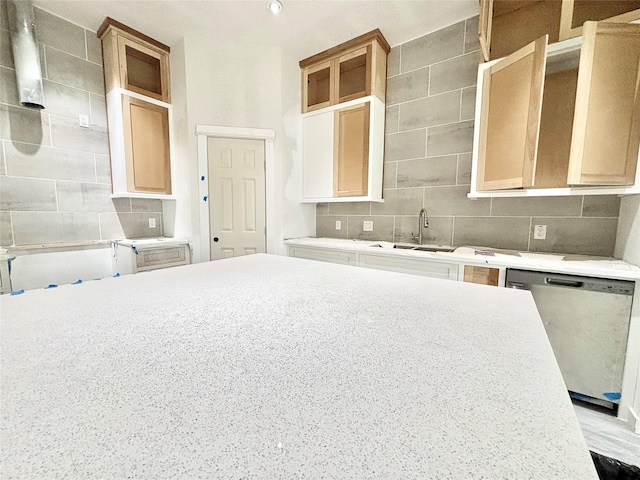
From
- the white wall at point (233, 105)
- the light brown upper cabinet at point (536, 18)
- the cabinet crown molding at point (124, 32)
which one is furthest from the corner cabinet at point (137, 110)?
the light brown upper cabinet at point (536, 18)

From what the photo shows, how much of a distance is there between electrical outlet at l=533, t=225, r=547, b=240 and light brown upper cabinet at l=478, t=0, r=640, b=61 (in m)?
1.28

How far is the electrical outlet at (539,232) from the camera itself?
2.14 m

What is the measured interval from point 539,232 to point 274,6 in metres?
2.81

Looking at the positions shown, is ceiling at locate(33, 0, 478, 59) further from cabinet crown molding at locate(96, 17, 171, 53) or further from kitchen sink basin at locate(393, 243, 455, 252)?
kitchen sink basin at locate(393, 243, 455, 252)

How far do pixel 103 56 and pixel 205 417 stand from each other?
3.64 m

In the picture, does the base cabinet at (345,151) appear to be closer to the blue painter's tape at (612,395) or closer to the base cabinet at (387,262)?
the base cabinet at (387,262)

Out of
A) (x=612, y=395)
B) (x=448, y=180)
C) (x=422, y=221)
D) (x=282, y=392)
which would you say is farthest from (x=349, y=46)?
(x=612, y=395)

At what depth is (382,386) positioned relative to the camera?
41cm

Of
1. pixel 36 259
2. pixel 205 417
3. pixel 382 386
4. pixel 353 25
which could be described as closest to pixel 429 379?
pixel 382 386

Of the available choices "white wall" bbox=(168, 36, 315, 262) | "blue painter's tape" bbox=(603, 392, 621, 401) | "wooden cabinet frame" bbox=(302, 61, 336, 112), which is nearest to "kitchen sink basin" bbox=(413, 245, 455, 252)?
"blue painter's tape" bbox=(603, 392, 621, 401)

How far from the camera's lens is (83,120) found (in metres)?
2.56

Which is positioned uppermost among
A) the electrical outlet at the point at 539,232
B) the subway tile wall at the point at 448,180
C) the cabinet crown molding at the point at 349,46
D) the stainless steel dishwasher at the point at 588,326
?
the cabinet crown molding at the point at 349,46

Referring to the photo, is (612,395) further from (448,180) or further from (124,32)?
(124,32)

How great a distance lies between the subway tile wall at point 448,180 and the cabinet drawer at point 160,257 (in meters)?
1.98
